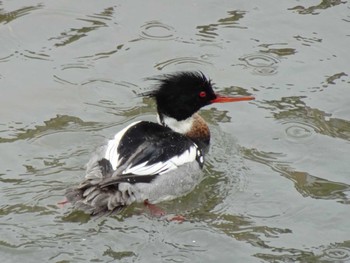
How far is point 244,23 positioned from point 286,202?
133 inches

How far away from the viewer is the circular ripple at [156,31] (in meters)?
11.7

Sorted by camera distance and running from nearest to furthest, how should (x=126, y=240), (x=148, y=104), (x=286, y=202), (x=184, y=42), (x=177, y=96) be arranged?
(x=126, y=240), (x=286, y=202), (x=177, y=96), (x=148, y=104), (x=184, y=42)

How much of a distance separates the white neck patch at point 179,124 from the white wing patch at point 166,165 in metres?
0.38

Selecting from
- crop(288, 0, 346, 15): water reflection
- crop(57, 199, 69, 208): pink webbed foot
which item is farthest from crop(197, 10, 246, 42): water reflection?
crop(57, 199, 69, 208): pink webbed foot

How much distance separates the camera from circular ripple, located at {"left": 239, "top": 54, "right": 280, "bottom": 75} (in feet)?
37.0

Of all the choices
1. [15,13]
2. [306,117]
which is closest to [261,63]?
[306,117]

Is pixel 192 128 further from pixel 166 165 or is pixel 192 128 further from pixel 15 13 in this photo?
pixel 15 13

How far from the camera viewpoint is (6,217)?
8773 millimetres

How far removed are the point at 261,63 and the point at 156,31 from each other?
1.37m

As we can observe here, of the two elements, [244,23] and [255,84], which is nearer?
[255,84]

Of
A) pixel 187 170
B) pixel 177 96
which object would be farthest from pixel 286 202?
pixel 177 96

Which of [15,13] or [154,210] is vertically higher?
[15,13]

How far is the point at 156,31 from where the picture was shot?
11828mm

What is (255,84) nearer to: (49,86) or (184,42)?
(184,42)
